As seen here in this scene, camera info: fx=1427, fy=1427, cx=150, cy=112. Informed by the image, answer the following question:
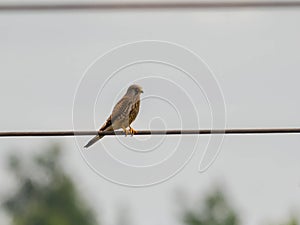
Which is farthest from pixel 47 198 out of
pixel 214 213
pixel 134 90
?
pixel 134 90

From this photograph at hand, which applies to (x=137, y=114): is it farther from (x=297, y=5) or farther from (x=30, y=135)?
(x=297, y=5)

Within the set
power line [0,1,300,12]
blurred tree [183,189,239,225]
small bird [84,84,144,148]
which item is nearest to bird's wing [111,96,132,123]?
small bird [84,84,144,148]

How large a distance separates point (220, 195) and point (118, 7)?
231 ft

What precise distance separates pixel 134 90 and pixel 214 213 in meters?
60.2

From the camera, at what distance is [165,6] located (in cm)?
1223

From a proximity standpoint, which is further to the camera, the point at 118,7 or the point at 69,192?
the point at 69,192

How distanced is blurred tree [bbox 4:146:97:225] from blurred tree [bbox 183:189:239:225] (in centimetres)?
632

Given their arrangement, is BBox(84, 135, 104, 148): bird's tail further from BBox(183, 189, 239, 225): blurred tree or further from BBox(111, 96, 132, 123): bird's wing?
BBox(183, 189, 239, 225): blurred tree

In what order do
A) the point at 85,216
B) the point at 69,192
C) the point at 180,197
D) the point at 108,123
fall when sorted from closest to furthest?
the point at 108,123 < the point at 180,197 < the point at 85,216 < the point at 69,192

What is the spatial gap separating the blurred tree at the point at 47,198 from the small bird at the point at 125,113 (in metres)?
64.7

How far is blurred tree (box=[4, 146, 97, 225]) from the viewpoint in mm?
86188

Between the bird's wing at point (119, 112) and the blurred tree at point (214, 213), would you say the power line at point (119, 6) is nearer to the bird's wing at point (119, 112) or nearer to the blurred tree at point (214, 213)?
the bird's wing at point (119, 112)

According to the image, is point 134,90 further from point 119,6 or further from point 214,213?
point 214,213

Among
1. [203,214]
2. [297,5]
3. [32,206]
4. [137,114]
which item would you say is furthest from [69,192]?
A: [297,5]
